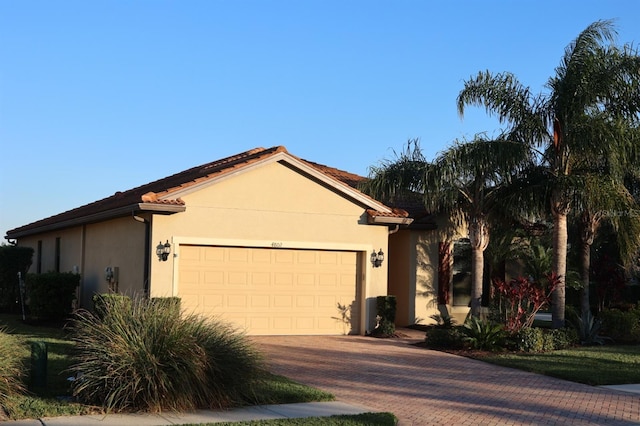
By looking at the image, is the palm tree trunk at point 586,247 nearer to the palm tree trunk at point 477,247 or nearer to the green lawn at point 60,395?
the palm tree trunk at point 477,247

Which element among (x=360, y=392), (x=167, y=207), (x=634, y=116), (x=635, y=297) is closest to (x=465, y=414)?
(x=360, y=392)

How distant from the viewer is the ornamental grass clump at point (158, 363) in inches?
365

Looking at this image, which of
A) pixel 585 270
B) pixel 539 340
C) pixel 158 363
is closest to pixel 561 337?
pixel 539 340

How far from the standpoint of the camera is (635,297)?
88.8 ft

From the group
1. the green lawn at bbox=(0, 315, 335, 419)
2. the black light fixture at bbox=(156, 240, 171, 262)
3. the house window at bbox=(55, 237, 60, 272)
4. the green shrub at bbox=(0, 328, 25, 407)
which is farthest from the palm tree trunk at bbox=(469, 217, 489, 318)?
the house window at bbox=(55, 237, 60, 272)

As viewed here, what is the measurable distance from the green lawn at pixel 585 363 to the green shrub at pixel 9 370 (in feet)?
29.8

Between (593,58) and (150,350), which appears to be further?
(593,58)

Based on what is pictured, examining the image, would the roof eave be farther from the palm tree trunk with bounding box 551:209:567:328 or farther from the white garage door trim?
the palm tree trunk with bounding box 551:209:567:328

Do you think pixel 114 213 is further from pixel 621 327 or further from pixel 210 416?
pixel 621 327

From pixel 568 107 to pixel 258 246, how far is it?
8.27m

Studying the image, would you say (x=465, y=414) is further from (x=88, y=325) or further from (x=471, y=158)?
(x=471, y=158)

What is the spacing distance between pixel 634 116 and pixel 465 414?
11182mm

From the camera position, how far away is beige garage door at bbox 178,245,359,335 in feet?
56.8

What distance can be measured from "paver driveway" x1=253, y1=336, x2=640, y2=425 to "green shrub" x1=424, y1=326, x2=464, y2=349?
22.4 inches
